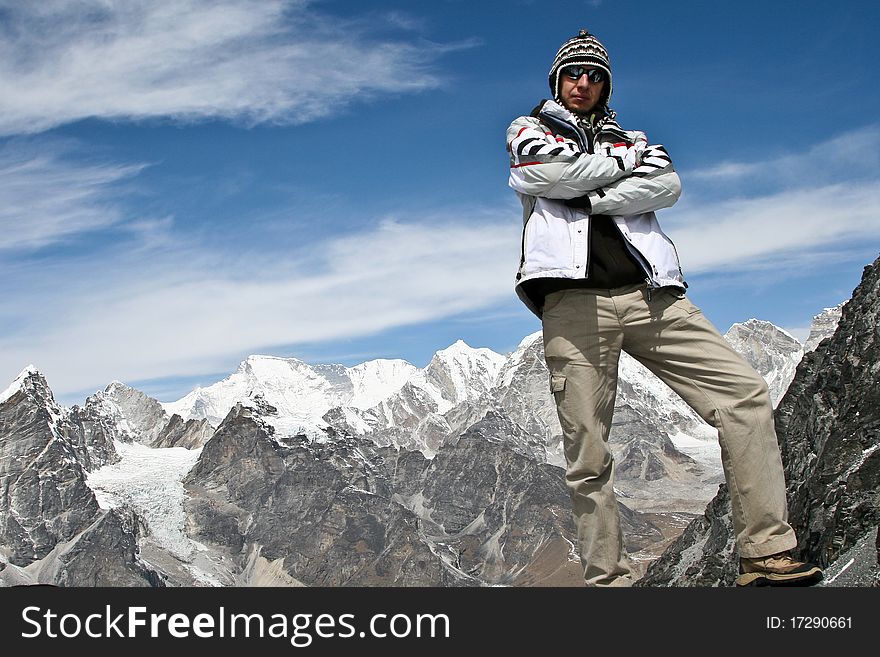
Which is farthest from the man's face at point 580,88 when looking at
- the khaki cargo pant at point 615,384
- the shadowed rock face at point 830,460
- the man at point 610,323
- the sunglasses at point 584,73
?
the shadowed rock face at point 830,460

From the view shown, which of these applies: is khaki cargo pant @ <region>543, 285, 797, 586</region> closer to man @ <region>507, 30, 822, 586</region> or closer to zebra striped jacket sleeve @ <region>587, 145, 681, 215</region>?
man @ <region>507, 30, 822, 586</region>

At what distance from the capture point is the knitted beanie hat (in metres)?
7.36

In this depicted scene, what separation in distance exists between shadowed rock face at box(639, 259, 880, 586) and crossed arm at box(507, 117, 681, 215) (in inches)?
129

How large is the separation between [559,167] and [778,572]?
330 centimetres

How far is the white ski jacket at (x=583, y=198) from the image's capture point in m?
6.74

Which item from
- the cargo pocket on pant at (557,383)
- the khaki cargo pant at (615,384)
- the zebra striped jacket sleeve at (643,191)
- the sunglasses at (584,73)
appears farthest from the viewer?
the sunglasses at (584,73)

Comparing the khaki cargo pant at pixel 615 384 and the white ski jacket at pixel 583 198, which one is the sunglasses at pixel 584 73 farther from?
the khaki cargo pant at pixel 615 384

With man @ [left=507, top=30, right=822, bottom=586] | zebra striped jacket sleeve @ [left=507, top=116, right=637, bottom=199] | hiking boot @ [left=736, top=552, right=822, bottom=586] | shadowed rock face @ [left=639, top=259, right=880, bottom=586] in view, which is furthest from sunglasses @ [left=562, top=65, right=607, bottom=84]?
shadowed rock face @ [left=639, top=259, right=880, bottom=586]

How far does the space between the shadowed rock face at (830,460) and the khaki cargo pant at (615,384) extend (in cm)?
141
